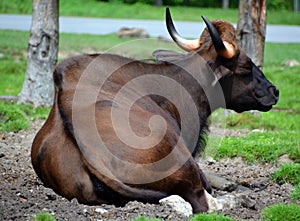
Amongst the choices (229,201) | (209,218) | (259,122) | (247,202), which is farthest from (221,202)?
(259,122)

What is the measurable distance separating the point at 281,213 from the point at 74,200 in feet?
5.43

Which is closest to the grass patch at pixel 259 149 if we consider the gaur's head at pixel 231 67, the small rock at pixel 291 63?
the gaur's head at pixel 231 67

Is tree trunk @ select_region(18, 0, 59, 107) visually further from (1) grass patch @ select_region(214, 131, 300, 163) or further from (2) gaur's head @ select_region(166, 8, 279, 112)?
(2) gaur's head @ select_region(166, 8, 279, 112)

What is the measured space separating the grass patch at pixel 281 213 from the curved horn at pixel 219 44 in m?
1.59

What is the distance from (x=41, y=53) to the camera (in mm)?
11227

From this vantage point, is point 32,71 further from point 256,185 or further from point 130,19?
point 130,19

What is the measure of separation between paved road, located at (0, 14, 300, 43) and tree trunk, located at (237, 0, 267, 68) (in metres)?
12.2

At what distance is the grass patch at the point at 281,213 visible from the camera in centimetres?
561

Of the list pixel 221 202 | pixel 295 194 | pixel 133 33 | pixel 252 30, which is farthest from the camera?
pixel 133 33

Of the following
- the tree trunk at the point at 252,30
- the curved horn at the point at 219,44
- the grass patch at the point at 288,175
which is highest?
the curved horn at the point at 219,44

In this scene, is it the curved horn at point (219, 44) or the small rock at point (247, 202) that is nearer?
the small rock at point (247, 202)

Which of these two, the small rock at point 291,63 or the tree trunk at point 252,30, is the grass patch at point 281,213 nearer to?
the tree trunk at point 252,30

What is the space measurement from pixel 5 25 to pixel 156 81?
1994 centimetres

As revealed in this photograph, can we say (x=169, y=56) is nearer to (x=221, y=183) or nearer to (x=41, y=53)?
(x=221, y=183)
